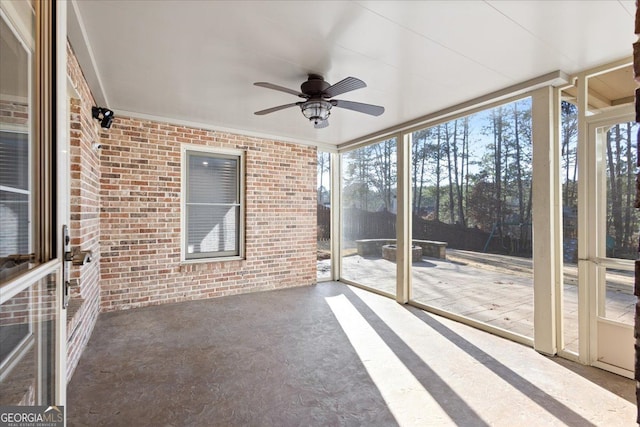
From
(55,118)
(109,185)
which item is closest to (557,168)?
(55,118)

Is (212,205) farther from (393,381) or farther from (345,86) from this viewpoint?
(393,381)

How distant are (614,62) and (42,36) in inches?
145

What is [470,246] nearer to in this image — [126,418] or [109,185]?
[126,418]

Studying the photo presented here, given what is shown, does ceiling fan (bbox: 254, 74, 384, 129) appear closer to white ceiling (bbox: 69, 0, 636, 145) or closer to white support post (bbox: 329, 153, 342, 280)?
white ceiling (bbox: 69, 0, 636, 145)

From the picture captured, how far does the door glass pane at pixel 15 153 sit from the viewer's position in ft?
2.85

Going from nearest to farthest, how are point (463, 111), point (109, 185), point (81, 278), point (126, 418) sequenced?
1. point (126, 418)
2. point (81, 278)
3. point (463, 111)
4. point (109, 185)

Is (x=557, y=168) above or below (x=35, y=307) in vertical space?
above

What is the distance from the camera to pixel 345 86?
2.52 m

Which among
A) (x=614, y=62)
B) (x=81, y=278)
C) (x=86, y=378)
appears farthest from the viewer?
(x=81, y=278)

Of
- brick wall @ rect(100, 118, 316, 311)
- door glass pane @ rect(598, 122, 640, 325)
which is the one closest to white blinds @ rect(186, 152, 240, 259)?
brick wall @ rect(100, 118, 316, 311)

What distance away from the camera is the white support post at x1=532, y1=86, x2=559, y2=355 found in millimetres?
2904

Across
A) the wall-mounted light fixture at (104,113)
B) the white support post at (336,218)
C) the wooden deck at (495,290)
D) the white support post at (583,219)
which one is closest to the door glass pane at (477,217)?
the wooden deck at (495,290)

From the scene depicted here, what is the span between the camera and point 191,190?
15.1ft

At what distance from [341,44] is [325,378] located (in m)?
2.54
